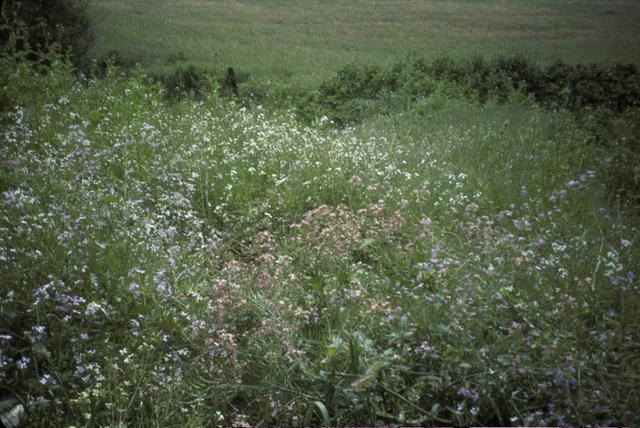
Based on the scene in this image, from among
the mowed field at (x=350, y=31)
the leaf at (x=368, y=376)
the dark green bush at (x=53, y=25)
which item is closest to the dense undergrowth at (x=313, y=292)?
the leaf at (x=368, y=376)

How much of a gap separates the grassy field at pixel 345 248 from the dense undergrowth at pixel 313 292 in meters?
0.02

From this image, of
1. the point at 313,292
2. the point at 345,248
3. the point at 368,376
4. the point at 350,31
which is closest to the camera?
the point at 368,376

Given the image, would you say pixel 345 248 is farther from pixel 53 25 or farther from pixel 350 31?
pixel 53 25

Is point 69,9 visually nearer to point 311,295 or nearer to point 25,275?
point 25,275

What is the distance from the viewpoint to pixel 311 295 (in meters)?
3.18

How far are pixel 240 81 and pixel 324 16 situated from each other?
1571mm

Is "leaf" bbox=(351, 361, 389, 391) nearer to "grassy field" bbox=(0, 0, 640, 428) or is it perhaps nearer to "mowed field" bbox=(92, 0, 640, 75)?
"grassy field" bbox=(0, 0, 640, 428)

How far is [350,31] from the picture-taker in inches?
320

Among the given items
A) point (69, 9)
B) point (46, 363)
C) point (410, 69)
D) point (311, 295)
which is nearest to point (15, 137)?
point (46, 363)

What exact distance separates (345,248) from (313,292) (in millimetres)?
366

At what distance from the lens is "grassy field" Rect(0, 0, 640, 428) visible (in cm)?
250

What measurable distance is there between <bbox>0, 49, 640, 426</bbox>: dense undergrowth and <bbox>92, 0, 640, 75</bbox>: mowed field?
7.42ft

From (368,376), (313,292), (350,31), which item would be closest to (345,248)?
(313,292)

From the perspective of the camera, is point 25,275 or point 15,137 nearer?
point 25,275
